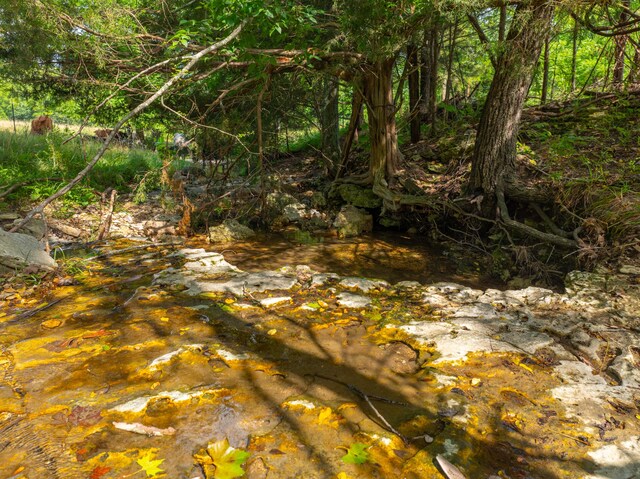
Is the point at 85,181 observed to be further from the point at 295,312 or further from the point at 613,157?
the point at 613,157

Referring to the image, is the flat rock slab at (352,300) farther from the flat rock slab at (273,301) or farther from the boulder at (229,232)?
the boulder at (229,232)

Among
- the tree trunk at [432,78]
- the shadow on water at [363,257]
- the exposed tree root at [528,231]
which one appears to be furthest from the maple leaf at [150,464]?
the tree trunk at [432,78]

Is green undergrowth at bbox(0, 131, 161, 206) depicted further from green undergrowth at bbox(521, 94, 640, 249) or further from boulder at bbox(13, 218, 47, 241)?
green undergrowth at bbox(521, 94, 640, 249)

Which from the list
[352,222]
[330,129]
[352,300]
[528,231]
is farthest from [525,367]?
[330,129]

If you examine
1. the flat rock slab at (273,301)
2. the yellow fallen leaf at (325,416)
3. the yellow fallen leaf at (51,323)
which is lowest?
the yellow fallen leaf at (325,416)

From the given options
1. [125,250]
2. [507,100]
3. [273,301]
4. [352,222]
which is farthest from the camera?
[352,222]

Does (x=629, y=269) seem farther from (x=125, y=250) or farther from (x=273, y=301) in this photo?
(x=125, y=250)

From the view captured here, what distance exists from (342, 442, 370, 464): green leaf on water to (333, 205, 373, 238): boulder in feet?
16.7

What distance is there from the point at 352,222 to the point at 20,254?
4.94 m

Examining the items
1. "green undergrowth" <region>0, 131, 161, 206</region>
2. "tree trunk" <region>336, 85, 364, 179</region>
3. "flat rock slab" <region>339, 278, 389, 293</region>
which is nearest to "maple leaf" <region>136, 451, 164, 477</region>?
"flat rock slab" <region>339, 278, 389, 293</region>

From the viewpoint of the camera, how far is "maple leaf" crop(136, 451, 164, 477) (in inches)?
73.1

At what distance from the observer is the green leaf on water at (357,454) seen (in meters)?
1.99

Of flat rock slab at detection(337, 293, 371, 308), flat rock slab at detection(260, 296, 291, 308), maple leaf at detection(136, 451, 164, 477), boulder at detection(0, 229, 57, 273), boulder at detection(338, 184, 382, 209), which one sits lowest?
maple leaf at detection(136, 451, 164, 477)

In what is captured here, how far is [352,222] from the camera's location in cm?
729
